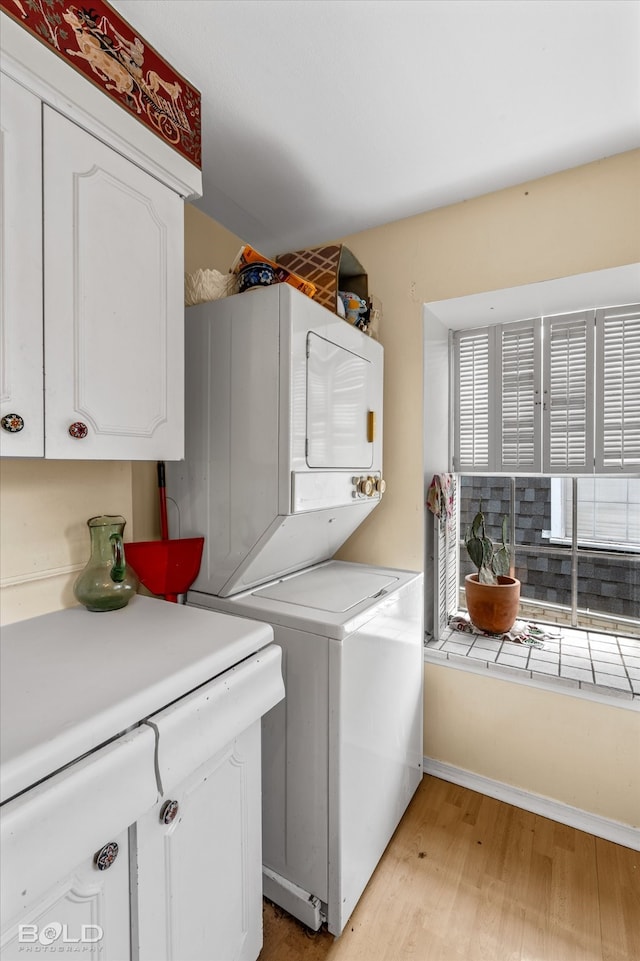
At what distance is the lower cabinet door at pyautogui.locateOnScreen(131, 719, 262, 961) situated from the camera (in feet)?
2.89

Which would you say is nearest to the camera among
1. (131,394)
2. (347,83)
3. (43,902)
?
(43,902)

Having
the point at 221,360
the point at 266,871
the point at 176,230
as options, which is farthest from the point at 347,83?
the point at 266,871

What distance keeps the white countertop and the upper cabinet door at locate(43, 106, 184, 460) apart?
0.46 meters

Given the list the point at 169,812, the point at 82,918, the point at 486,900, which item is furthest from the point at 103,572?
the point at 486,900

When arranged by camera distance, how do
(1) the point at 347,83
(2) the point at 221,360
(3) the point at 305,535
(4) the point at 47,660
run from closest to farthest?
1. (4) the point at 47,660
2. (1) the point at 347,83
3. (2) the point at 221,360
4. (3) the point at 305,535

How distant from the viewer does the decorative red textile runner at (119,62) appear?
965mm

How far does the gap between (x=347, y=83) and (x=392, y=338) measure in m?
0.99

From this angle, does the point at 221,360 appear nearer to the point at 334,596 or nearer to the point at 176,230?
the point at 176,230

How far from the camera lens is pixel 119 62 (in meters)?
1.14

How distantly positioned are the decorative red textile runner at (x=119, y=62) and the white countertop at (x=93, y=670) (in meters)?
1.34

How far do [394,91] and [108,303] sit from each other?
1143mm

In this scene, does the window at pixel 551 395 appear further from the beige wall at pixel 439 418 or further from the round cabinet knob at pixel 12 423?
the round cabinet knob at pixel 12 423

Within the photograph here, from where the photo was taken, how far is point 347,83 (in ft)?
4.54

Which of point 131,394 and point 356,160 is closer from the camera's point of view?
point 131,394
